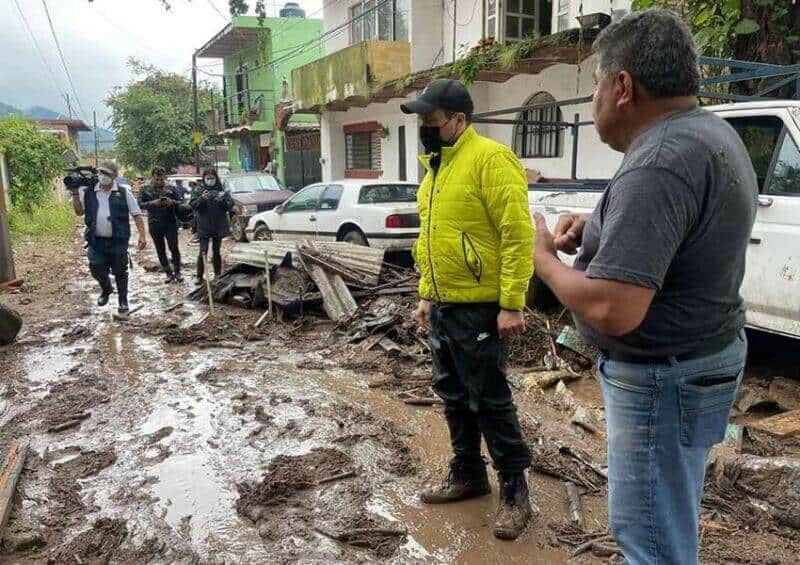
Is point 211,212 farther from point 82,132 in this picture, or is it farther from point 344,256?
point 82,132

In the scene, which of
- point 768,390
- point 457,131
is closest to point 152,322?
point 457,131

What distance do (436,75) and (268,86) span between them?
17.6 metres

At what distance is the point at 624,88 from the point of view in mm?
1581

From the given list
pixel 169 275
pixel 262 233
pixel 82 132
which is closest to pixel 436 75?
pixel 262 233

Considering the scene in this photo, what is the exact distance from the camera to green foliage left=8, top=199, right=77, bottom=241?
651 inches

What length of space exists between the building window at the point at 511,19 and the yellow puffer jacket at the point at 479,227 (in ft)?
36.4

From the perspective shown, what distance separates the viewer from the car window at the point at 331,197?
35.0 feet

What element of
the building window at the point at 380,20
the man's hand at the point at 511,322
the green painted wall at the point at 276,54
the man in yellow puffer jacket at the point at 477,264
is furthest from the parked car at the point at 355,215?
the green painted wall at the point at 276,54

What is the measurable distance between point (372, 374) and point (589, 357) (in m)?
2.03

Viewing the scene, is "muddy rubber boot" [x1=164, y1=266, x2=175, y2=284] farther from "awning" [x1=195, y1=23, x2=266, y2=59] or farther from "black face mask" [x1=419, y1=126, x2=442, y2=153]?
"awning" [x1=195, y1=23, x2=266, y2=59]

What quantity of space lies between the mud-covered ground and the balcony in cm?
999

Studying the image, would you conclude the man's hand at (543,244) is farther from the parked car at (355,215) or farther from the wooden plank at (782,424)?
the parked car at (355,215)

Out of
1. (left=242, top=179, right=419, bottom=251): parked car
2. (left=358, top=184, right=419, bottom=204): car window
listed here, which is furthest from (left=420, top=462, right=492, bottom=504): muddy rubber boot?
(left=358, top=184, right=419, bottom=204): car window

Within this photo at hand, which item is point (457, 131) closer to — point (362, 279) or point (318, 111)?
point (362, 279)
